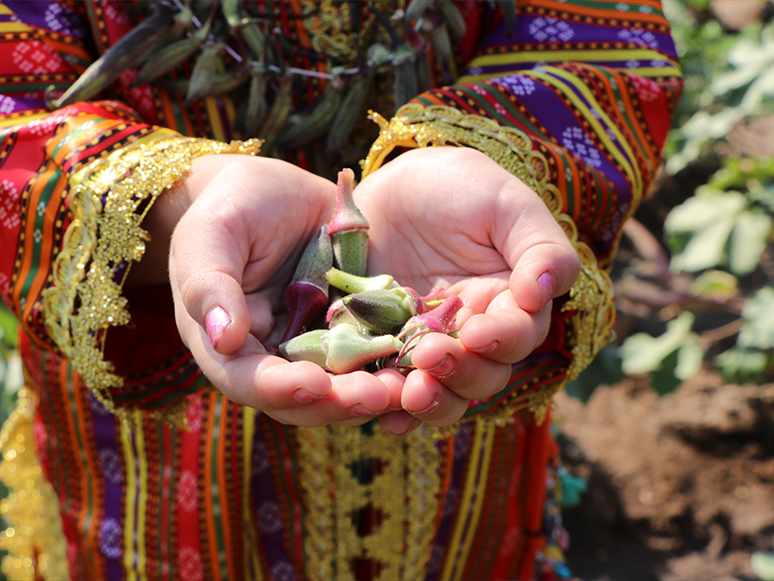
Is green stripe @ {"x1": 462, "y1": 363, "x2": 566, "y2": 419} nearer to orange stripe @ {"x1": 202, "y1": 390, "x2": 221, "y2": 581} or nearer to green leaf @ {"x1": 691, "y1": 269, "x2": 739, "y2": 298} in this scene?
orange stripe @ {"x1": 202, "y1": 390, "x2": 221, "y2": 581}

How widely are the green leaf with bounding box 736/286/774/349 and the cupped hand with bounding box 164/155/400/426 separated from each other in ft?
4.43

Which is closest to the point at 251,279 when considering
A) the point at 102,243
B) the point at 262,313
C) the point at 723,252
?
the point at 262,313

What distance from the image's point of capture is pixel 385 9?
94 centimetres

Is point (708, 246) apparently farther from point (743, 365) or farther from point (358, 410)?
point (358, 410)

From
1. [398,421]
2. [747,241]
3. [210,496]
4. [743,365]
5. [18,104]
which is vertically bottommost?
[743,365]

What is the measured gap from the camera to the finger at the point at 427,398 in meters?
0.59

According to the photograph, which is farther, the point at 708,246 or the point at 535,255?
the point at 708,246

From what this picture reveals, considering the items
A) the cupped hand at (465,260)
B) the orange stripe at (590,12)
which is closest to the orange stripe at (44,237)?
the cupped hand at (465,260)

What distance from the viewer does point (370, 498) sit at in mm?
943

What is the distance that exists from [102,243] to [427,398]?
1.26 feet

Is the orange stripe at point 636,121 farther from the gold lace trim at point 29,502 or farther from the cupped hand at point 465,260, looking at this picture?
the gold lace trim at point 29,502

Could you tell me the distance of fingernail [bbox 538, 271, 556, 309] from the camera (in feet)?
2.03

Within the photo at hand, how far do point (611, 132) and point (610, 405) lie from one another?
1491 millimetres

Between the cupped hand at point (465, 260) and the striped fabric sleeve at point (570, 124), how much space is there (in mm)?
61
